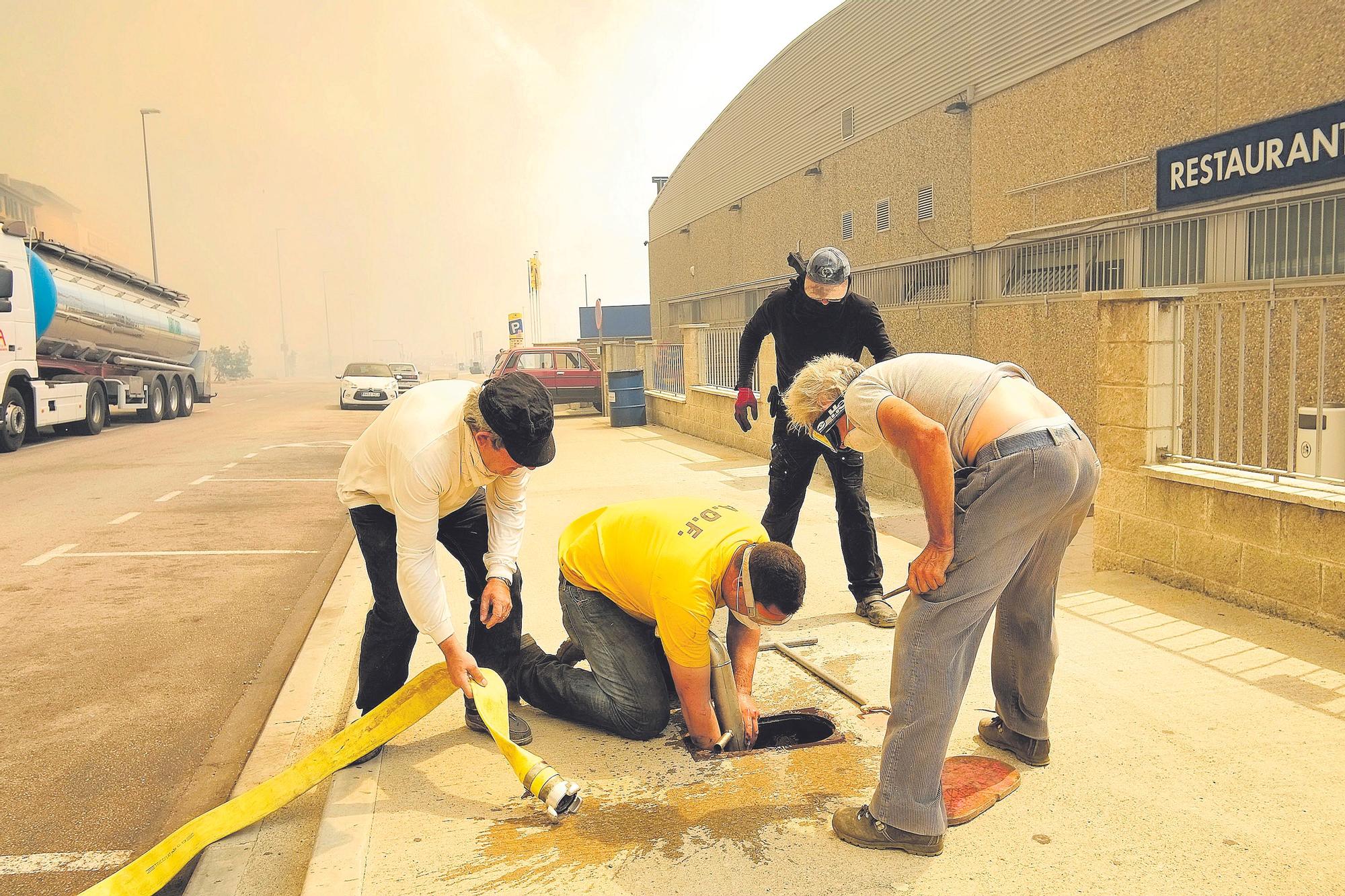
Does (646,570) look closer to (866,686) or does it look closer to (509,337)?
(866,686)

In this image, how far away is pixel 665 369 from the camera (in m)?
18.8

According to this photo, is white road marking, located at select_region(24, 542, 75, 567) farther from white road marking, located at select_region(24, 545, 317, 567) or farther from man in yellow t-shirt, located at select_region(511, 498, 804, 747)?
man in yellow t-shirt, located at select_region(511, 498, 804, 747)

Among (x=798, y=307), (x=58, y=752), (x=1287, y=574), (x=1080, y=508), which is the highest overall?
(x=798, y=307)

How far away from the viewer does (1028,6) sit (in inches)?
486

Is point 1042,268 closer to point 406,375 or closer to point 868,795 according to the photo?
point 868,795

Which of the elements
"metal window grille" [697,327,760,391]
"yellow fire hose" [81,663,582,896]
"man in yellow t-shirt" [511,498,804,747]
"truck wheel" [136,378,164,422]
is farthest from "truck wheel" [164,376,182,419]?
"yellow fire hose" [81,663,582,896]

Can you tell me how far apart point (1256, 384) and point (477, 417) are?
7.59 metres

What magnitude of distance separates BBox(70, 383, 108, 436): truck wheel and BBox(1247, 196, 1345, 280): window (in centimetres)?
2070

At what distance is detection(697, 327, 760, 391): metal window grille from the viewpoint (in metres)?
14.1

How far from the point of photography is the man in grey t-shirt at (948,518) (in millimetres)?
2916

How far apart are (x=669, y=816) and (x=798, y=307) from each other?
122 inches

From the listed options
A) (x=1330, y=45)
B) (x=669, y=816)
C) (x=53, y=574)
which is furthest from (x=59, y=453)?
(x=1330, y=45)

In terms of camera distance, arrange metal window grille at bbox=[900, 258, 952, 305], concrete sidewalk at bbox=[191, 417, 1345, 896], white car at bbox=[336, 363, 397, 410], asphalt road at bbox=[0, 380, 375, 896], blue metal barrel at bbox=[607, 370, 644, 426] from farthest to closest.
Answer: white car at bbox=[336, 363, 397, 410]
blue metal barrel at bbox=[607, 370, 644, 426]
metal window grille at bbox=[900, 258, 952, 305]
asphalt road at bbox=[0, 380, 375, 896]
concrete sidewalk at bbox=[191, 417, 1345, 896]

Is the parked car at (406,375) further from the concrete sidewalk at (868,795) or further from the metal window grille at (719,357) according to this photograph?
the concrete sidewalk at (868,795)
